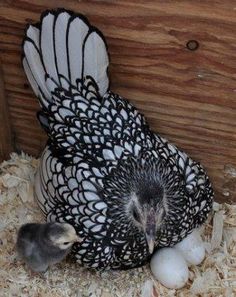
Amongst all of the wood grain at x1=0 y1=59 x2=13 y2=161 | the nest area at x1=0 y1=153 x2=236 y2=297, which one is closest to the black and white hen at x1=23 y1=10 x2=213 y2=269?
the nest area at x1=0 y1=153 x2=236 y2=297

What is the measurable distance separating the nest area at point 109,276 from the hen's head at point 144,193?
29 centimetres

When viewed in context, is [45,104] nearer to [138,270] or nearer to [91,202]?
[91,202]

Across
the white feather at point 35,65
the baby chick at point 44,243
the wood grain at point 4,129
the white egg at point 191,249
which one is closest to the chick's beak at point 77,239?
the baby chick at point 44,243

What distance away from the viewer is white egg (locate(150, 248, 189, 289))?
7.16ft

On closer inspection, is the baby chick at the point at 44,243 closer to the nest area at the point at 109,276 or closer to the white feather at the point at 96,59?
the nest area at the point at 109,276

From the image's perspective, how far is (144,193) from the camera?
199 cm

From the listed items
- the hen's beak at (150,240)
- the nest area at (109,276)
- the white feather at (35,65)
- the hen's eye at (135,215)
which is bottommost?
the nest area at (109,276)

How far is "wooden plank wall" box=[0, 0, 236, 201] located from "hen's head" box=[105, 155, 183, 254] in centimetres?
24

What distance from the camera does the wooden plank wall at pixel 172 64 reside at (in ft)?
6.59

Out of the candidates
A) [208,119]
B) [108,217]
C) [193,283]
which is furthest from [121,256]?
[208,119]

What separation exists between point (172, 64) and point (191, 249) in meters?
0.66

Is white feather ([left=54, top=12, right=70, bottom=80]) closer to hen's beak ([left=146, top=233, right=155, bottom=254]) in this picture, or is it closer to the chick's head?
the chick's head

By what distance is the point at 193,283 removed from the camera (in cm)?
226

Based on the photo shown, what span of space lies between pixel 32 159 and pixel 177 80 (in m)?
0.77
